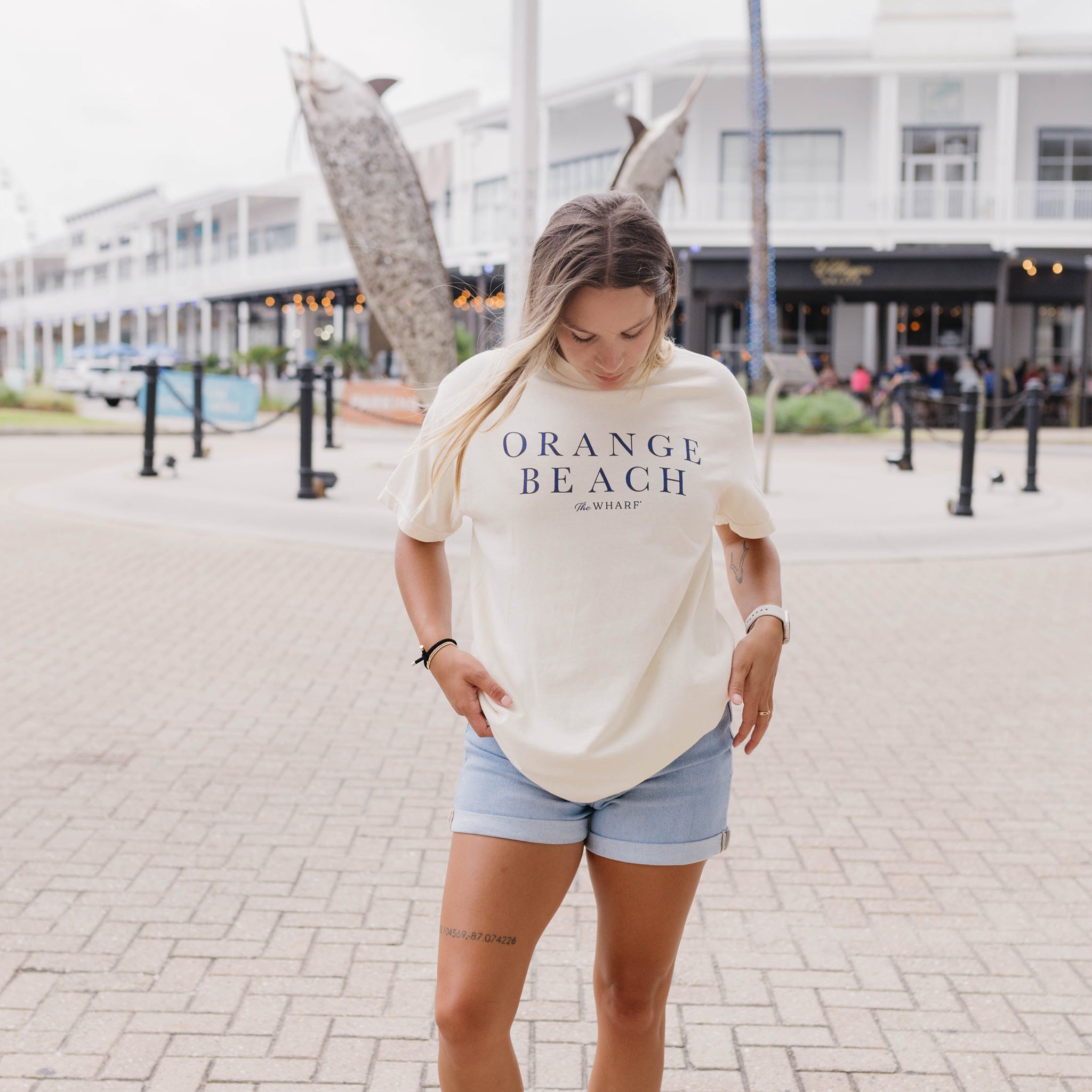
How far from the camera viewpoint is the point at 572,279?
1873 millimetres

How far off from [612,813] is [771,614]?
1.49ft

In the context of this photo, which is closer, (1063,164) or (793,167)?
(1063,164)

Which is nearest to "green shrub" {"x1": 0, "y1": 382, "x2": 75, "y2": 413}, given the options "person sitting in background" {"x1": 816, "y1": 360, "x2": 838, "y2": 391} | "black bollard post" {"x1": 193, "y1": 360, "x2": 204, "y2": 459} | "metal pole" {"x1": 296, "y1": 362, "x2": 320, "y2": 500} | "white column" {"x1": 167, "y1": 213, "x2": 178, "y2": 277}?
"black bollard post" {"x1": 193, "y1": 360, "x2": 204, "y2": 459}

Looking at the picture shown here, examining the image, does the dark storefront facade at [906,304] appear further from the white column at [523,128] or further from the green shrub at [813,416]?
the white column at [523,128]

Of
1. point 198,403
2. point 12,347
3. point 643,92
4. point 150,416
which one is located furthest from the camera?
point 12,347

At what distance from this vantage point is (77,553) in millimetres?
9922

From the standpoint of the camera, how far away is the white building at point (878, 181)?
29.8 metres

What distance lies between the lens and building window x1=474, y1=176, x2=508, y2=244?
33656 millimetres

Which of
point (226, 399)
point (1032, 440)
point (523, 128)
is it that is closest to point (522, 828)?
point (523, 128)

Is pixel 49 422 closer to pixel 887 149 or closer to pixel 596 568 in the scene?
pixel 887 149

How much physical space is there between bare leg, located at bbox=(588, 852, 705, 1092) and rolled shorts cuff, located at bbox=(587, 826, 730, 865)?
0.4 inches

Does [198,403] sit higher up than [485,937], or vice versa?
[198,403]

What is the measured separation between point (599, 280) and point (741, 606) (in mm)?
694

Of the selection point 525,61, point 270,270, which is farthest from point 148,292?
point 525,61
